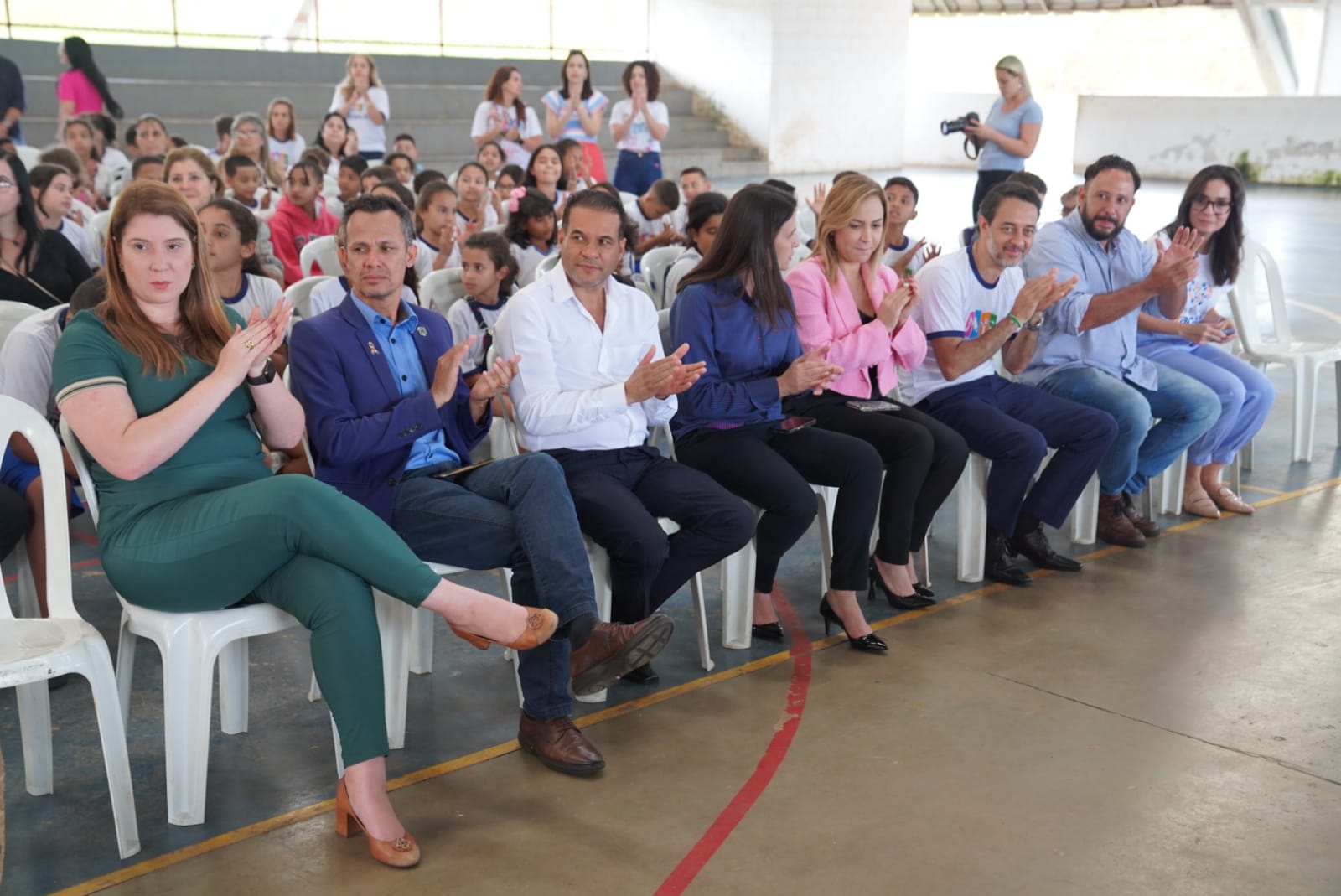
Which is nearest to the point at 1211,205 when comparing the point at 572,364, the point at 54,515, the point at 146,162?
the point at 572,364

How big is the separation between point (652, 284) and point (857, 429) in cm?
197

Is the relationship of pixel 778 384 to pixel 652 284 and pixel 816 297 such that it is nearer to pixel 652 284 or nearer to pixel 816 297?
pixel 816 297

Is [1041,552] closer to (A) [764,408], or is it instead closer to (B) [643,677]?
(A) [764,408]

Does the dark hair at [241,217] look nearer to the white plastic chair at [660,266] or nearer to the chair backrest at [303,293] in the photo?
the chair backrest at [303,293]

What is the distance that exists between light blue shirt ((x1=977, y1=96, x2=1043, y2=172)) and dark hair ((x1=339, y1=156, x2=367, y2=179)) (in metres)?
4.14

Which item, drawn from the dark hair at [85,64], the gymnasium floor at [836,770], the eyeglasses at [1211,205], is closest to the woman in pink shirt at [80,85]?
the dark hair at [85,64]

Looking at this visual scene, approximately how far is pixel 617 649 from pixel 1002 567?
1.65 meters

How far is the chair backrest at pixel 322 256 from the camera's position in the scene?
5.09 m

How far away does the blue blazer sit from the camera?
9.32 ft

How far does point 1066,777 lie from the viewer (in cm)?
274

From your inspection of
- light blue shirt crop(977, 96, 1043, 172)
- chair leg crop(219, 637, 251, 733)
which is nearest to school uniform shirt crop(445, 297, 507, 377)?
chair leg crop(219, 637, 251, 733)

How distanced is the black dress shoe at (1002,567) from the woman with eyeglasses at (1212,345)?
1.09 m

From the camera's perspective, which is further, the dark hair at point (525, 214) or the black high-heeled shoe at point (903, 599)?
the dark hair at point (525, 214)

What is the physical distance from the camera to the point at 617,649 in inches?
111
